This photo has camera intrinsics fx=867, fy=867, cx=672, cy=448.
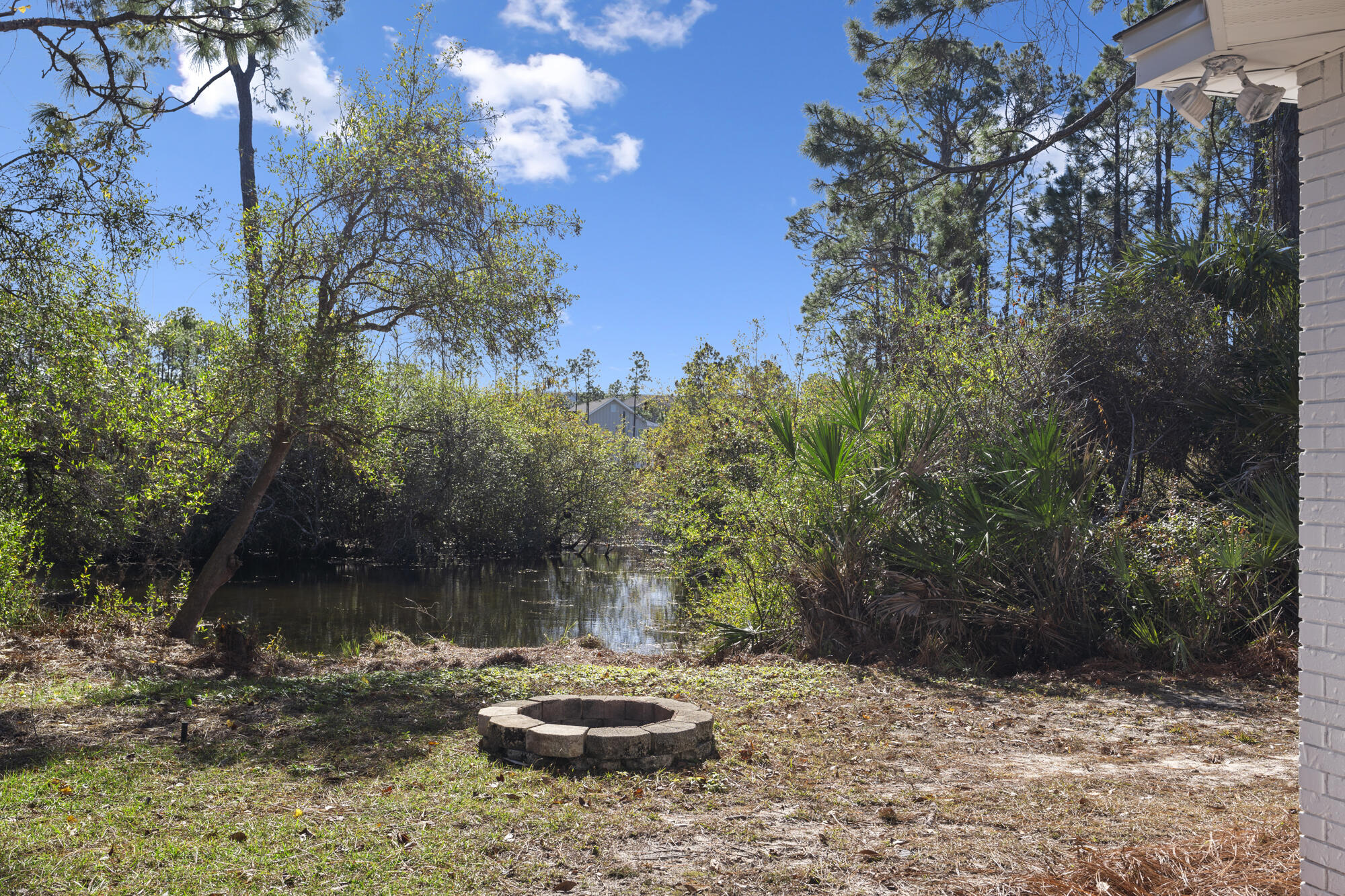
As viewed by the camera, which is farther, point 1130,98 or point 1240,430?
point 1130,98

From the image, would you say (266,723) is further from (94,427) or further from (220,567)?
(94,427)

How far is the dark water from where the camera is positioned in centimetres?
1481

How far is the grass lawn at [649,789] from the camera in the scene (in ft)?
11.8

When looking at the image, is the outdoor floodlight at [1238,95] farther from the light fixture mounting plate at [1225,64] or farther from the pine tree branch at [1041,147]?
the pine tree branch at [1041,147]

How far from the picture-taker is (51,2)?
6.96 meters

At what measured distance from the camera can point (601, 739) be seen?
508cm

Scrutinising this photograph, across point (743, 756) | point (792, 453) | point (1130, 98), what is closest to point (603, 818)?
point (743, 756)

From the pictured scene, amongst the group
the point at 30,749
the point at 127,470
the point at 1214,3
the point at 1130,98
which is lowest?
the point at 30,749

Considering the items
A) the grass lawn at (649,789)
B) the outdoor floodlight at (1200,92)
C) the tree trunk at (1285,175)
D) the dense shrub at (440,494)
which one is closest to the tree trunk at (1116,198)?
the tree trunk at (1285,175)

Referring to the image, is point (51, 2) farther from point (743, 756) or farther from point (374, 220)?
point (743, 756)

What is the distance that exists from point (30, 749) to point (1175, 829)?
628 centimetres

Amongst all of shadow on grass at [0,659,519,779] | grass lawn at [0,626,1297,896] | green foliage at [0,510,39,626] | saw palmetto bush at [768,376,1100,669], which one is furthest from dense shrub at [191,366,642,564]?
grass lawn at [0,626,1297,896]

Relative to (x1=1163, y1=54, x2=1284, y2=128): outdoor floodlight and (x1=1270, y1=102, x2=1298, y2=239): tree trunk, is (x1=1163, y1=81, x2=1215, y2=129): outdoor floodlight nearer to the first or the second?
(x1=1163, y1=54, x2=1284, y2=128): outdoor floodlight

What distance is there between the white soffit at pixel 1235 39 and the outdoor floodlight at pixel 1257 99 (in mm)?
35
